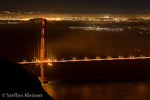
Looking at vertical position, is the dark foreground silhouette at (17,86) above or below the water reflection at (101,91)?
above

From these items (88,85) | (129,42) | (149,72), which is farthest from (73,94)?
(129,42)

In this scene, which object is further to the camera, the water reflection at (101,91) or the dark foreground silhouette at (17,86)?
the water reflection at (101,91)

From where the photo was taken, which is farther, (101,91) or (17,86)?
(101,91)

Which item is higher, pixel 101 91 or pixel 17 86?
pixel 17 86

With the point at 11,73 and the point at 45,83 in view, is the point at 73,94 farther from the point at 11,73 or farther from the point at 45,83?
the point at 11,73
